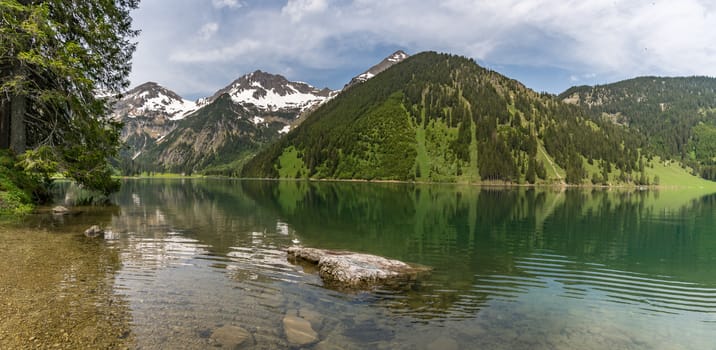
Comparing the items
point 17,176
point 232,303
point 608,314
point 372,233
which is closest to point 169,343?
point 232,303

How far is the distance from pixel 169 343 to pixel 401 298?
406 inches

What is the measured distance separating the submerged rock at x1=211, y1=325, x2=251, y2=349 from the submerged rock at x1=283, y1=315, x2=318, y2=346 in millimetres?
1416

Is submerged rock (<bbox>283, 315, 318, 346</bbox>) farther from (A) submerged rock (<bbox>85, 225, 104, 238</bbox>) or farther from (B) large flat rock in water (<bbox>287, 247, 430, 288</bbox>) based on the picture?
(A) submerged rock (<bbox>85, 225, 104, 238</bbox>)

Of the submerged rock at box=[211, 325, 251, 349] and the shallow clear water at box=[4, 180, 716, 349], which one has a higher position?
the submerged rock at box=[211, 325, 251, 349]

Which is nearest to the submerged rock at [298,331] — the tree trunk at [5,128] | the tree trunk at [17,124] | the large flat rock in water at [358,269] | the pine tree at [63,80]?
the large flat rock in water at [358,269]

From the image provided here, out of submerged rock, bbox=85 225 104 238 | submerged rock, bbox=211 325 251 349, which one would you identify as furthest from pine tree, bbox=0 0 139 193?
submerged rock, bbox=211 325 251 349

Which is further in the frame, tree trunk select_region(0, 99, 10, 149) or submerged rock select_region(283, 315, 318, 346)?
tree trunk select_region(0, 99, 10, 149)

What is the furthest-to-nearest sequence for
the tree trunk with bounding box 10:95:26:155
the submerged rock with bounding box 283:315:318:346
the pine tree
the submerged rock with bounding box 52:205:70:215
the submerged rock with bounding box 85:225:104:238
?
1. the submerged rock with bounding box 52:205:70:215
2. the tree trunk with bounding box 10:95:26:155
3. the pine tree
4. the submerged rock with bounding box 85:225:104:238
5. the submerged rock with bounding box 283:315:318:346

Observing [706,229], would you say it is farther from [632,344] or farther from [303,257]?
[303,257]

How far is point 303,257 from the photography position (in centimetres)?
2511

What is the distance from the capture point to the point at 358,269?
2075cm

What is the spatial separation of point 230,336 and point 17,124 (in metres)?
38.4

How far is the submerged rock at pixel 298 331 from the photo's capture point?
12.3 metres

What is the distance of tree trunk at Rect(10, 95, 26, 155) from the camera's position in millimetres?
35031
